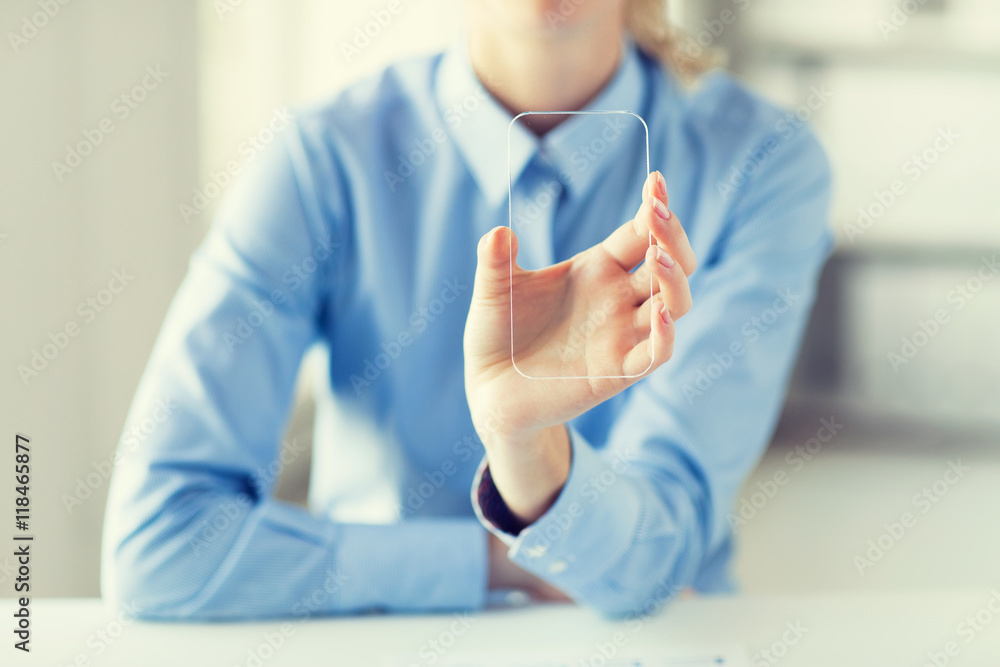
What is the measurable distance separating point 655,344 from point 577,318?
1.6 inches

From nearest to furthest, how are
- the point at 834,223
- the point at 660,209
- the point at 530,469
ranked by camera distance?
1. the point at 660,209
2. the point at 530,469
3. the point at 834,223

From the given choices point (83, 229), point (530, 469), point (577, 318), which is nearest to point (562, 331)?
point (577, 318)

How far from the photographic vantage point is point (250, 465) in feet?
2.17

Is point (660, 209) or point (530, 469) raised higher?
point (660, 209)

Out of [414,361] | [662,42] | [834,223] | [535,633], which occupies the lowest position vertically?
[834,223]

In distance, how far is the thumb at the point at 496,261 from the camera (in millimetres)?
345

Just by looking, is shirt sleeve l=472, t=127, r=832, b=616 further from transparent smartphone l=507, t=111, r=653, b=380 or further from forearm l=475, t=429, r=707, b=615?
transparent smartphone l=507, t=111, r=653, b=380

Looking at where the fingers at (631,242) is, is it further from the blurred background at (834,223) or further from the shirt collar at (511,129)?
the blurred background at (834,223)

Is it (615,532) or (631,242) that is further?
(615,532)

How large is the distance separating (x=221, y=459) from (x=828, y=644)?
482 mm

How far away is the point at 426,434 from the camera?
690 millimetres

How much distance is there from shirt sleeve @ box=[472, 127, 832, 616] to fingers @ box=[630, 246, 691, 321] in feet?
0.69

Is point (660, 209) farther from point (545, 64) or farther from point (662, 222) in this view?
point (545, 64)

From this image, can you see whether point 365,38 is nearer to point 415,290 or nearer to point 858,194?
point 415,290
